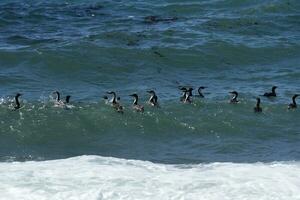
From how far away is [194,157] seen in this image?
20.0 meters

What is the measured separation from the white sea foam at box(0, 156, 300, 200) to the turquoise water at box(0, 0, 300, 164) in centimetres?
196

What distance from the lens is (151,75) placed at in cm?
2841

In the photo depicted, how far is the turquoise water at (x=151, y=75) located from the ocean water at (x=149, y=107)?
6cm

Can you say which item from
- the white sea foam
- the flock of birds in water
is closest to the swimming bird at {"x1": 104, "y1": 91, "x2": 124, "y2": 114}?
the flock of birds in water

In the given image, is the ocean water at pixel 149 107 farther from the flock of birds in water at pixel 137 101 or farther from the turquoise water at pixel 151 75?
the flock of birds in water at pixel 137 101

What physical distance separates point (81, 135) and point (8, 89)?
5.23m

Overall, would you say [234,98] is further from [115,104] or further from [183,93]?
[115,104]

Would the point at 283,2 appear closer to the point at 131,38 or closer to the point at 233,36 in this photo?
the point at 233,36

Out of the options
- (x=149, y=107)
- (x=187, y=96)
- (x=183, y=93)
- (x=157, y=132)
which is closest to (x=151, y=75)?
(x=183, y=93)

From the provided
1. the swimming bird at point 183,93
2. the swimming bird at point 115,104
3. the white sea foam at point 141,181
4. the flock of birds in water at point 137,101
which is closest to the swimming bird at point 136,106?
the flock of birds in water at point 137,101

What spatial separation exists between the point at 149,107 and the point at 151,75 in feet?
14.8

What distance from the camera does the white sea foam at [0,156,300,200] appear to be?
51.0 feet

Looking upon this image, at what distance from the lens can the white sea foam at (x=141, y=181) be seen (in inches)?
612

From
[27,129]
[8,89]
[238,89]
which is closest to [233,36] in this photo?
[238,89]
